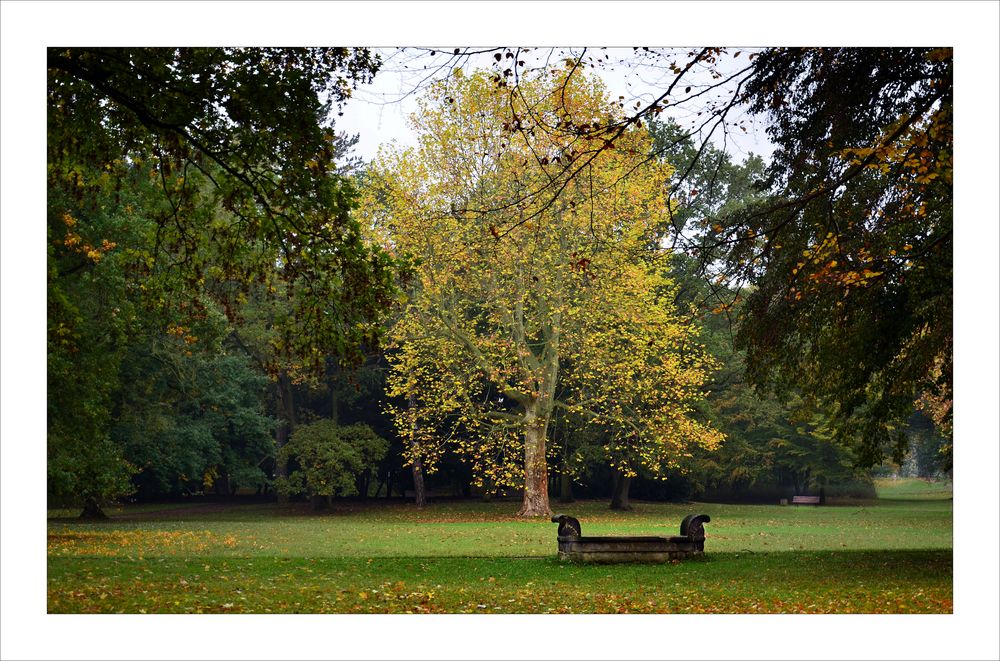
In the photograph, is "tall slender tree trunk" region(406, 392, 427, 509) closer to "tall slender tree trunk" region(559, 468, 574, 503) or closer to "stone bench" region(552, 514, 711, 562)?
"tall slender tree trunk" region(559, 468, 574, 503)

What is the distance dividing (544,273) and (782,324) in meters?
3.85

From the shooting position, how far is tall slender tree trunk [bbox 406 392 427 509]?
12188 mm

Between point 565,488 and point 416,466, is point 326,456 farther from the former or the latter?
point 565,488

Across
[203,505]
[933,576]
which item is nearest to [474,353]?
[203,505]

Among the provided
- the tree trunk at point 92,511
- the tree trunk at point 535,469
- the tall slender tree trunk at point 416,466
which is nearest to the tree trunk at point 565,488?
the tree trunk at point 535,469

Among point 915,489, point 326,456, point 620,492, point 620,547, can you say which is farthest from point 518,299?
point 915,489

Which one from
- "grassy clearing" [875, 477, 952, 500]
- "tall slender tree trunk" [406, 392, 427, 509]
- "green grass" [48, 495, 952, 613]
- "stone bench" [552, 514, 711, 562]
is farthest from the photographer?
"tall slender tree trunk" [406, 392, 427, 509]

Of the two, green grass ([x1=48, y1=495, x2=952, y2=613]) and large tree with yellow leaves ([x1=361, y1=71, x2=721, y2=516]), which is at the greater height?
large tree with yellow leaves ([x1=361, y1=71, x2=721, y2=516])

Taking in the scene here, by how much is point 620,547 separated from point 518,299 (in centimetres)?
413

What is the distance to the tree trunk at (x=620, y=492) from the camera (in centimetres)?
1302

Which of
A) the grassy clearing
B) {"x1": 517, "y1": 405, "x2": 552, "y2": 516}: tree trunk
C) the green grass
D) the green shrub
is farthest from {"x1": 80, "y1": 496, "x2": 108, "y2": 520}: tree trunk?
the grassy clearing

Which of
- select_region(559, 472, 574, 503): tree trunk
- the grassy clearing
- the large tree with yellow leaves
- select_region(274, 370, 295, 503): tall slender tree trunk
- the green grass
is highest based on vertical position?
the large tree with yellow leaves

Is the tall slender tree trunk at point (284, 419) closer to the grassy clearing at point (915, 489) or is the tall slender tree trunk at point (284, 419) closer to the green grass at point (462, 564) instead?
the green grass at point (462, 564)

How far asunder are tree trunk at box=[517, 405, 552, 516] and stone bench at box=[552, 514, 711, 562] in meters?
3.09
